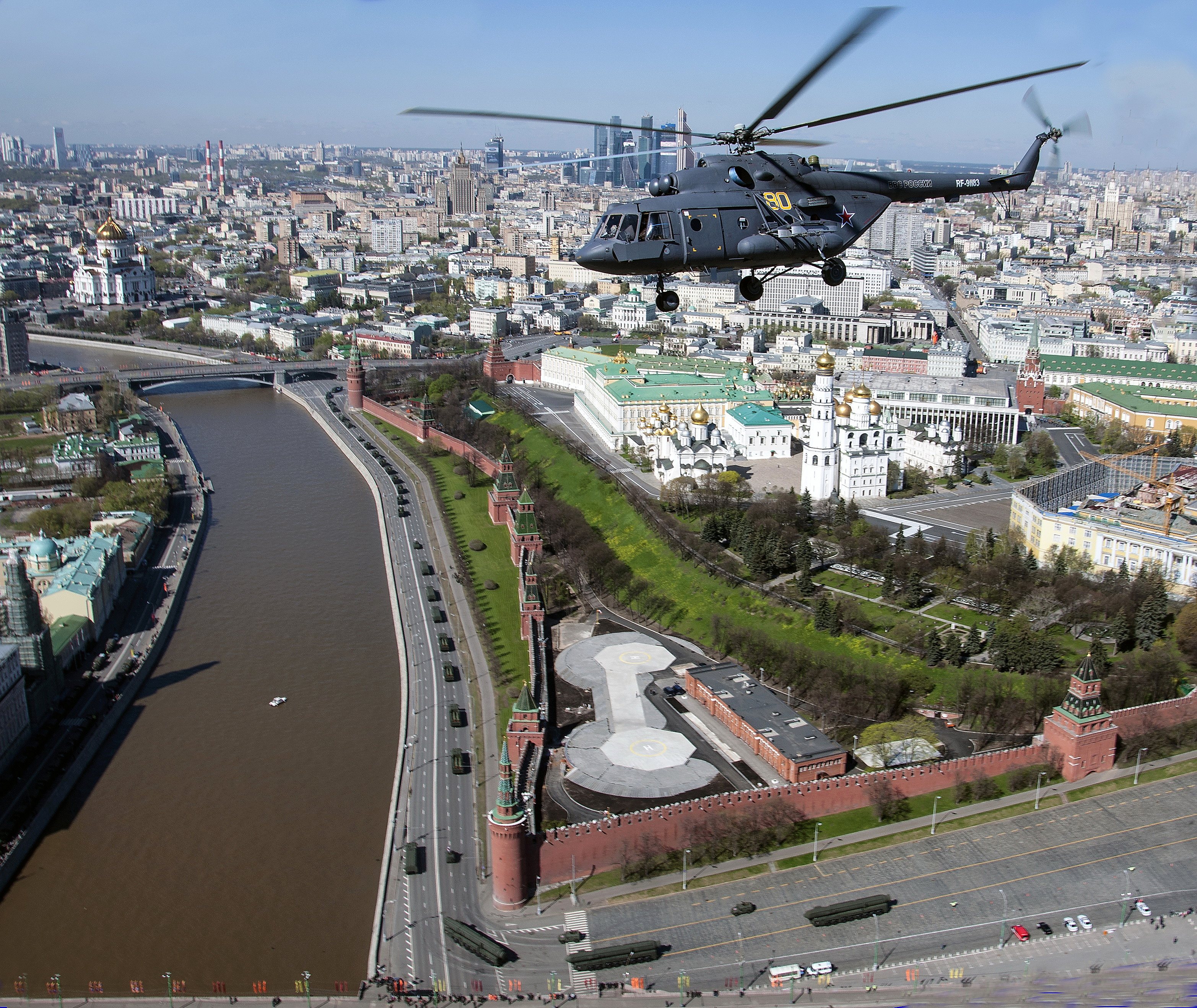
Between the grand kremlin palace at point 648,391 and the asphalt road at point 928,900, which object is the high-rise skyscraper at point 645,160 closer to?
the grand kremlin palace at point 648,391

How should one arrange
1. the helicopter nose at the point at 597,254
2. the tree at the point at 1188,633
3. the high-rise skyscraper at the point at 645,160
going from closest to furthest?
the helicopter nose at the point at 597,254
the tree at the point at 1188,633
the high-rise skyscraper at the point at 645,160

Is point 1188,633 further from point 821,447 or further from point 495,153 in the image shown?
point 495,153

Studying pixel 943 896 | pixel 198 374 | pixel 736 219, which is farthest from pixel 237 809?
pixel 198 374

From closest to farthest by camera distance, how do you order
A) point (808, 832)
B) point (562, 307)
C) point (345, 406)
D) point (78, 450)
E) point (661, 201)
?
point (661, 201)
point (808, 832)
point (78, 450)
point (345, 406)
point (562, 307)

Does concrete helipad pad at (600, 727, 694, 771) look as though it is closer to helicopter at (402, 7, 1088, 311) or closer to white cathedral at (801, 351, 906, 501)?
helicopter at (402, 7, 1088, 311)

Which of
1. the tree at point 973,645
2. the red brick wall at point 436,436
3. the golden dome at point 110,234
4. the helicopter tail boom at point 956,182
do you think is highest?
the golden dome at point 110,234

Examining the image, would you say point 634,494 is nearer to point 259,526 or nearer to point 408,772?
point 259,526

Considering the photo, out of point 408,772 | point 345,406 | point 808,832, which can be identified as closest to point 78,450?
point 345,406

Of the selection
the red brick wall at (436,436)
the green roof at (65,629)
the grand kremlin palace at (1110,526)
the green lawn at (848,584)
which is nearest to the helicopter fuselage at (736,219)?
the green lawn at (848,584)
